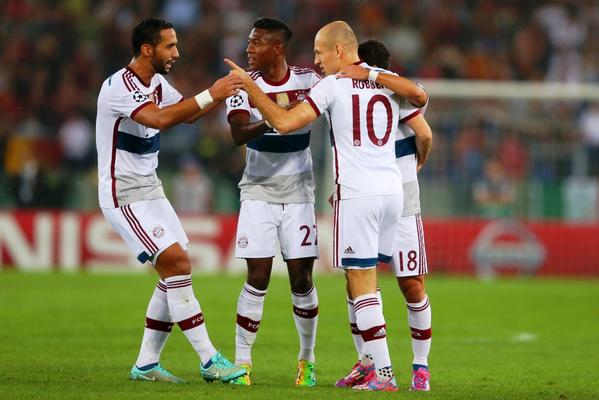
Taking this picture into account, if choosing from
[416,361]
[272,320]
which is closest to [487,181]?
[272,320]

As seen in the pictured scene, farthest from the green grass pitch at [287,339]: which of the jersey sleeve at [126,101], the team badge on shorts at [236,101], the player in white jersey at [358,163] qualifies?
the team badge on shorts at [236,101]

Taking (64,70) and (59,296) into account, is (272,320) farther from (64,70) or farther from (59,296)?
(64,70)

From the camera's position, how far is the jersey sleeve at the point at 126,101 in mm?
8844

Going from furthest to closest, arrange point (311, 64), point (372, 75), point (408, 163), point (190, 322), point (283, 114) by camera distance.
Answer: point (311, 64)
point (408, 163)
point (190, 322)
point (372, 75)
point (283, 114)

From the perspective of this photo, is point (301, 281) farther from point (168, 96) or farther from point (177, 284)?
point (168, 96)

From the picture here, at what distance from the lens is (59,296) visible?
16891mm

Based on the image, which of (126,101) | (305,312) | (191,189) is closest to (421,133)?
(305,312)

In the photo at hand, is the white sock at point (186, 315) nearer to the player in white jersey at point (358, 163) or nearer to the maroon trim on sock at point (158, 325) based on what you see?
the maroon trim on sock at point (158, 325)

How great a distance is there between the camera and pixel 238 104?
930 cm

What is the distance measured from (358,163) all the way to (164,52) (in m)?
1.69

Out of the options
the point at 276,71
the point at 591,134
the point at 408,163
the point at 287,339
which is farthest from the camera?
the point at 591,134

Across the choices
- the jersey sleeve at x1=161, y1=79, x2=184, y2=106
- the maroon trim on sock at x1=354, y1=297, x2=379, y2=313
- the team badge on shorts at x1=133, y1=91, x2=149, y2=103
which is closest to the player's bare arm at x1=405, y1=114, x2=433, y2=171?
the maroon trim on sock at x1=354, y1=297, x2=379, y2=313

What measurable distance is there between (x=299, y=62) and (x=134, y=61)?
15.6 metres

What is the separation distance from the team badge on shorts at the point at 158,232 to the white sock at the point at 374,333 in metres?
Result: 1.56
